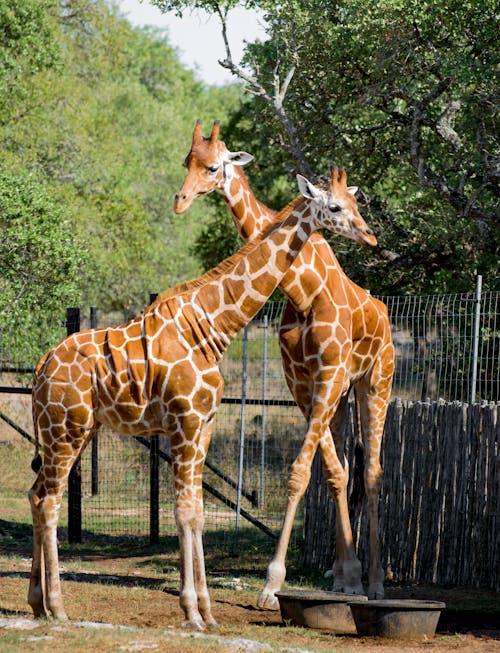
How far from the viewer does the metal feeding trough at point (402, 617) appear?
24.7ft

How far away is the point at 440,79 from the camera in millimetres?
16891

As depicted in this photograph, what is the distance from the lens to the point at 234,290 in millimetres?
8031

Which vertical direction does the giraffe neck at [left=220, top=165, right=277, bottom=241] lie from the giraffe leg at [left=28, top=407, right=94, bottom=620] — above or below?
above

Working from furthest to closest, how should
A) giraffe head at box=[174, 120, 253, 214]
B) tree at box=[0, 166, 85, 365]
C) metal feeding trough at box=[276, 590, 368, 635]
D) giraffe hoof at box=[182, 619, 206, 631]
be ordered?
1. tree at box=[0, 166, 85, 365]
2. giraffe head at box=[174, 120, 253, 214]
3. metal feeding trough at box=[276, 590, 368, 635]
4. giraffe hoof at box=[182, 619, 206, 631]

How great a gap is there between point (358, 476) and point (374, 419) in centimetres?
87

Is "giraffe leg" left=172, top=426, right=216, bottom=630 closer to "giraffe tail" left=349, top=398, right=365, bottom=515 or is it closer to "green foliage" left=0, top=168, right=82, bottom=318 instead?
"giraffe tail" left=349, top=398, right=365, bottom=515

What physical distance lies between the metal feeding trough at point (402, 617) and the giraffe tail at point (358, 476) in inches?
108

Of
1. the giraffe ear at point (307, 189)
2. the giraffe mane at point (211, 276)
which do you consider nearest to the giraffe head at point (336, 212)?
the giraffe ear at point (307, 189)

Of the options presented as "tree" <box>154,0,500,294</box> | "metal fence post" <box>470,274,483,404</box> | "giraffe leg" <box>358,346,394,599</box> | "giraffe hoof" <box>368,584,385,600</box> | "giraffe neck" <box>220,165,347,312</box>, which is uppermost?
"tree" <box>154,0,500,294</box>

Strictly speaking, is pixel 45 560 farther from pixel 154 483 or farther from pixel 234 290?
pixel 154 483

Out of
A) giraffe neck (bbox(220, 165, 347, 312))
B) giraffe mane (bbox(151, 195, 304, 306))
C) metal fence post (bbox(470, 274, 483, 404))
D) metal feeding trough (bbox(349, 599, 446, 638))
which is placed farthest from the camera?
metal fence post (bbox(470, 274, 483, 404))

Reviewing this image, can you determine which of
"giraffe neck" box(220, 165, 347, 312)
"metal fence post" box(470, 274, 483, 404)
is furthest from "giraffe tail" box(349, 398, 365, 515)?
"giraffe neck" box(220, 165, 347, 312)

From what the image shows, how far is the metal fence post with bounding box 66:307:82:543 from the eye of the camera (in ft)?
38.8

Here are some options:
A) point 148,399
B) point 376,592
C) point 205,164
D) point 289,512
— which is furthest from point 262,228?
point 376,592
